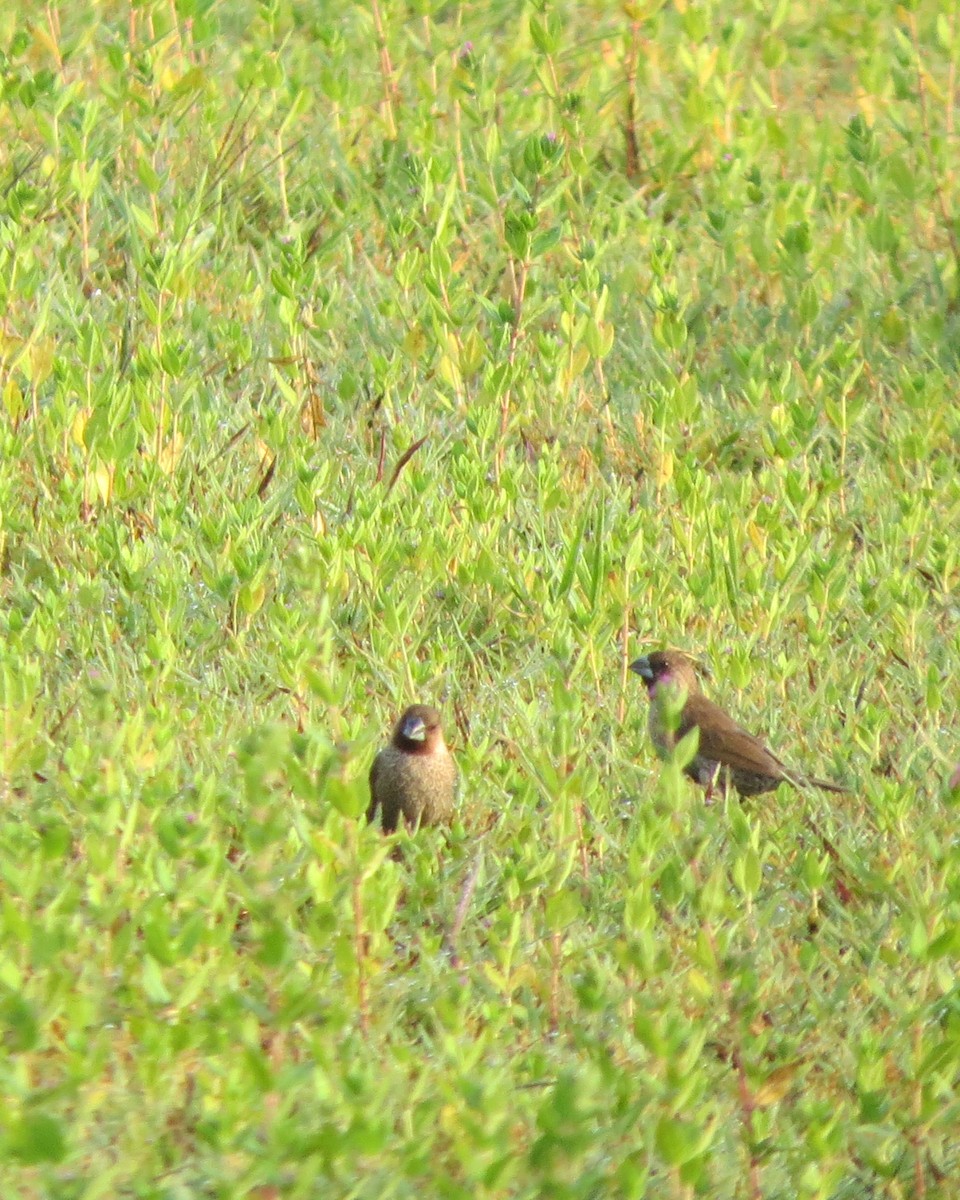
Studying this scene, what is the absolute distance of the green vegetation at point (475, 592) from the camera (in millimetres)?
2973

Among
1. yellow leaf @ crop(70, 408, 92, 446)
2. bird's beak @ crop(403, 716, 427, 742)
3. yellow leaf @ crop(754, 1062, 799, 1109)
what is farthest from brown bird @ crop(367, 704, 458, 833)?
yellow leaf @ crop(70, 408, 92, 446)

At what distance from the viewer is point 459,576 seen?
4.93 m

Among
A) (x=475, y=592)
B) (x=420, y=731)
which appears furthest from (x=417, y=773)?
(x=475, y=592)

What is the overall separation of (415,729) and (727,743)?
763 millimetres

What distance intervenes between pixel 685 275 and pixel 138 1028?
14.5 feet

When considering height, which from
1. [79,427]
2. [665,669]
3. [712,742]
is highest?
[79,427]

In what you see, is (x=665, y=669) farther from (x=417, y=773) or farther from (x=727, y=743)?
(x=417, y=773)

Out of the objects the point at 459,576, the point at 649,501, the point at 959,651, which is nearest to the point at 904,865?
the point at 959,651

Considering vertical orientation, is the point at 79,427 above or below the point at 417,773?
above

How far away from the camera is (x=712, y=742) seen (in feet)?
14.5

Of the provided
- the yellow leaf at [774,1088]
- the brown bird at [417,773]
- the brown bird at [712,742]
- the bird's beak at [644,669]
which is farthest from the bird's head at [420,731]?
the yellow leaf at [774,1088]

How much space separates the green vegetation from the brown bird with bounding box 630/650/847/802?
8 cm

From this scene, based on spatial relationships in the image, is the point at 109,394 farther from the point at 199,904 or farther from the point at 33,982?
the point at 33,982

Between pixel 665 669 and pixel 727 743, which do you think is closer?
pixel 727 743
